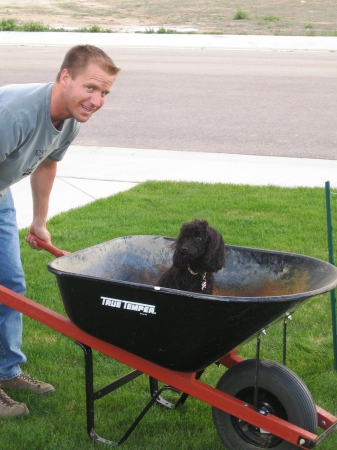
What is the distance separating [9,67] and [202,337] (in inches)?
490

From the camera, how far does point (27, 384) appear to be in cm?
390

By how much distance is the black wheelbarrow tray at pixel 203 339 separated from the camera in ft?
9.74

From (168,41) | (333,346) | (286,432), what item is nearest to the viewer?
(286,432)

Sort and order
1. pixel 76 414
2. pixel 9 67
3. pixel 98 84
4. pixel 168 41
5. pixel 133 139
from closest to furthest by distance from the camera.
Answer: pixel 98 84 < pixel 76 414 < pixel 133 139 < pixel 9 67 < pixel 168 41

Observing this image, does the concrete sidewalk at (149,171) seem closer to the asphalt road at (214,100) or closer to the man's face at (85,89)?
the asphalt road at (214,100)

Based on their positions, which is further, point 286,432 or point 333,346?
point 333,346

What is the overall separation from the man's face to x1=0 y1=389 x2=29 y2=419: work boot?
4.67 feet

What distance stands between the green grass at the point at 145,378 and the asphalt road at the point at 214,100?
199 centimetres

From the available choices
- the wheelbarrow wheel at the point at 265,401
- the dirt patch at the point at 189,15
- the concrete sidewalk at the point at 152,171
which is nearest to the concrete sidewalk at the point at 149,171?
the concrete sidewalk at the point at 152,171

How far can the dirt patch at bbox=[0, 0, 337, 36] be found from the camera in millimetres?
20719

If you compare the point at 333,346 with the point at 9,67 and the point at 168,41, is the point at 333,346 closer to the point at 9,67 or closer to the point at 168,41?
the point at 9,67

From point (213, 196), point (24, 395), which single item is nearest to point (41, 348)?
point (24, 395)

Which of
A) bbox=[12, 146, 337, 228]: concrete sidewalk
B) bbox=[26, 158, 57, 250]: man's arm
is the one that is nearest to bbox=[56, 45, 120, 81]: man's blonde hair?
bbox=[26, 158, 57, 250]: man's arm

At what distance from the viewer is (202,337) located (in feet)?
9.97
